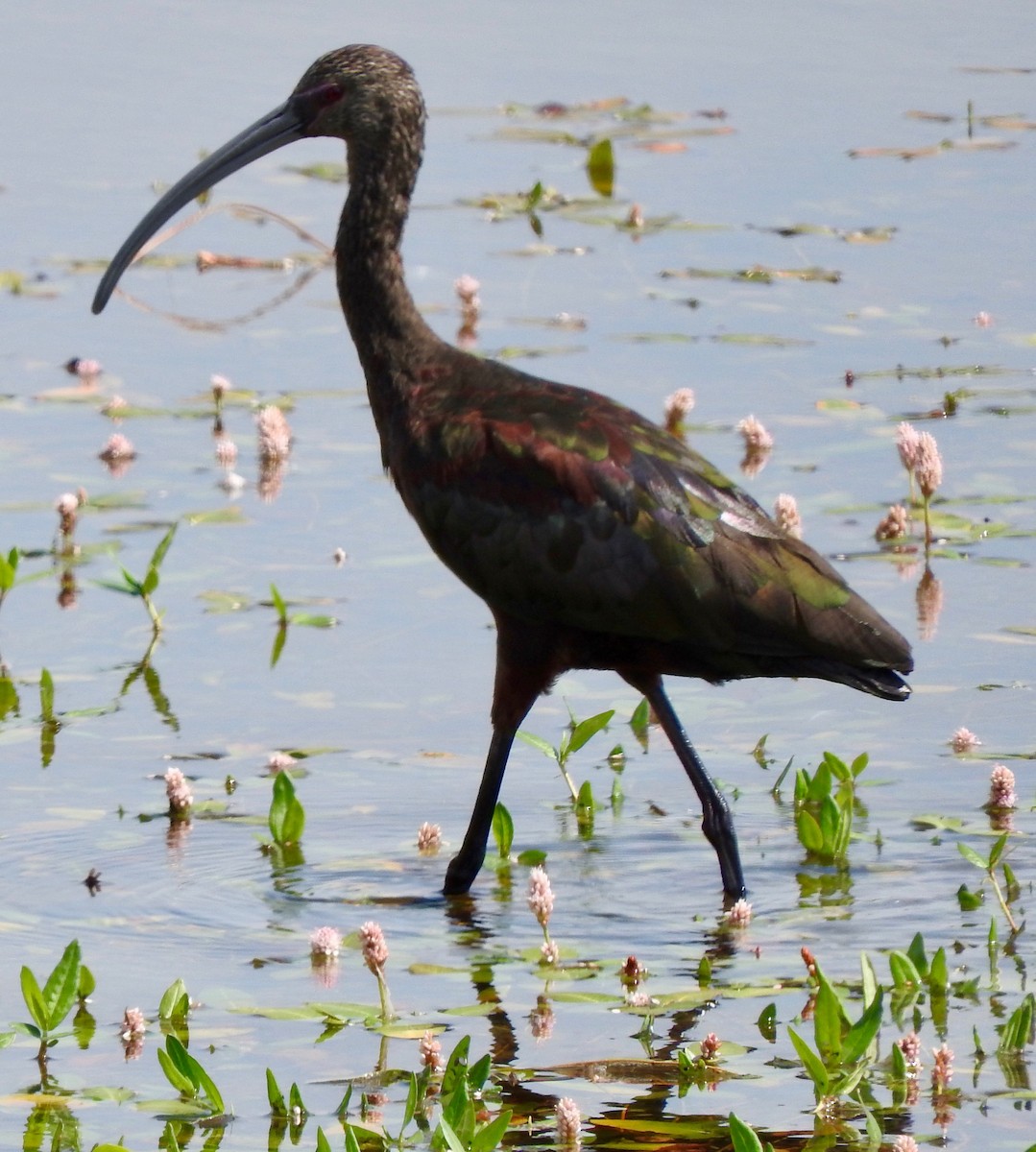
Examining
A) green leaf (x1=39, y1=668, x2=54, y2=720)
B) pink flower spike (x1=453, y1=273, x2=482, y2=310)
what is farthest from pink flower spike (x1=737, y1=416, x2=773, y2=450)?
green leaf (x1=39, y1=668, x2=54, y2=720)

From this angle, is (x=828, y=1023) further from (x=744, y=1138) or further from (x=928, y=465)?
(x=928, y=465)

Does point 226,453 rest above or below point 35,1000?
above

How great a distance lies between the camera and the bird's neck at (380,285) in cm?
640

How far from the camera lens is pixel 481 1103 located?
4688mm

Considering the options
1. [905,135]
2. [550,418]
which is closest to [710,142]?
[905,135]

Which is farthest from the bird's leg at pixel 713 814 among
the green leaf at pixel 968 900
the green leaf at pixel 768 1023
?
the green leaf at pixel 768 1023

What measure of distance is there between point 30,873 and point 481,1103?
1702 mm

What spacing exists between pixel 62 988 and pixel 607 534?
180cm

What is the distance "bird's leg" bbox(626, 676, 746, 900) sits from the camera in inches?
234

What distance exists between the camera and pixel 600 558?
599 cm

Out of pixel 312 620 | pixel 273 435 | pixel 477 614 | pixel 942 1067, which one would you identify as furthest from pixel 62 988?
pixel 273 435

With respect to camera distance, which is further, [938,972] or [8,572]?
[8,572]

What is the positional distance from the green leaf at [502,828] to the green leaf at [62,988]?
1.43 metres

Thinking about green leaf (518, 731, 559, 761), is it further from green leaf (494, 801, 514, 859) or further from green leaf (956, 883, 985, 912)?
green leaf (956, 883, 985, 912)
